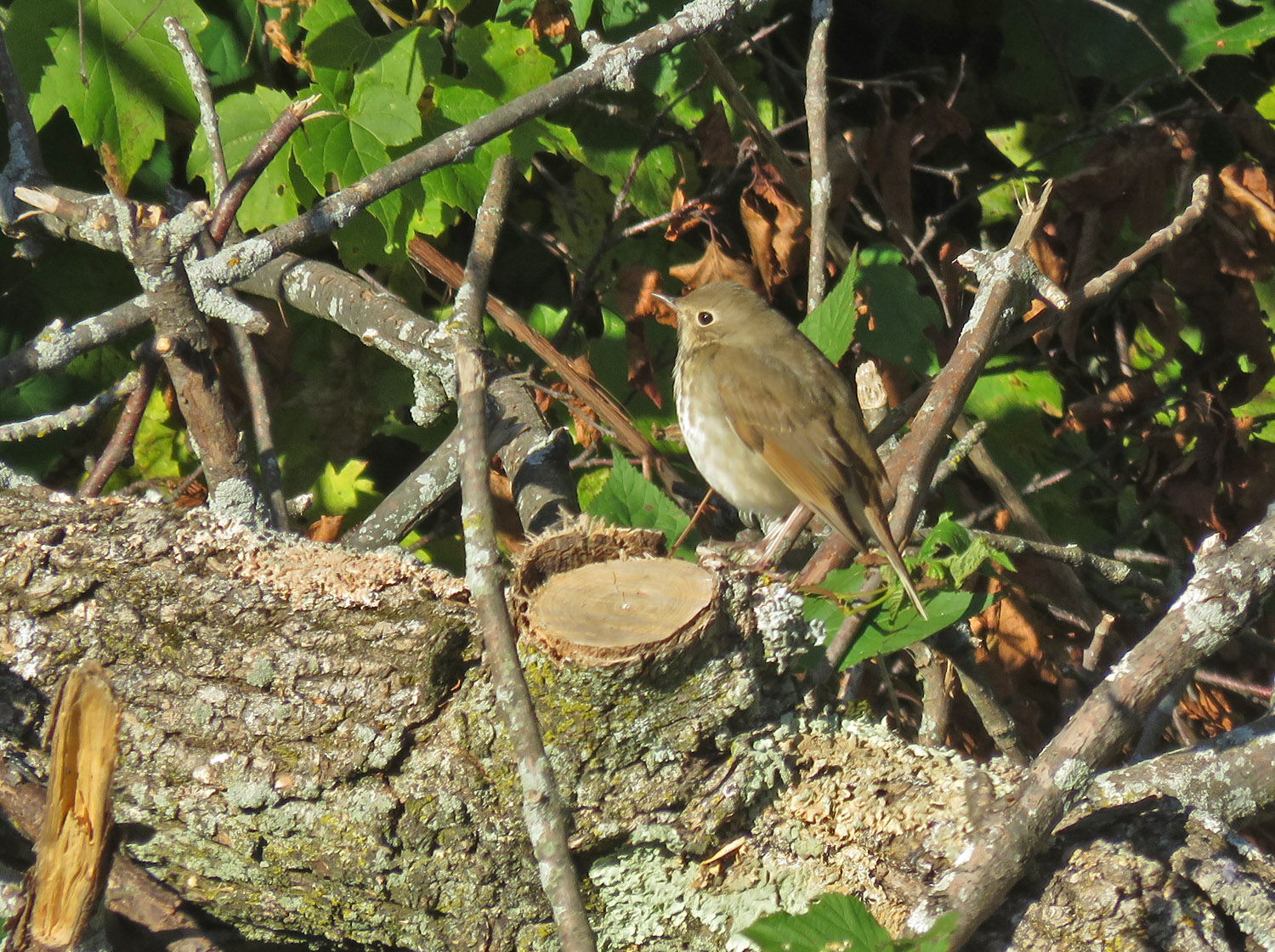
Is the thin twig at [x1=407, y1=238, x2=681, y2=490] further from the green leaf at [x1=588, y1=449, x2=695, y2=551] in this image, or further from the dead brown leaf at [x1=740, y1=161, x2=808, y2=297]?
the dead brown leaf at [x1=740, y1=161, x2=808, y2=297]

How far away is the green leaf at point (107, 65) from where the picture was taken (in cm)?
284

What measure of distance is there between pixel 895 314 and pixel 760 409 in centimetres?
47

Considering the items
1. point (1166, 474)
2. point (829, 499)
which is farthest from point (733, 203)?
point (1166, 474)

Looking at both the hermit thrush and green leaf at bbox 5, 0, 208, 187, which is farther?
the hermit thrush

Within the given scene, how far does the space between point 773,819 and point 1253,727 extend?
1.01 metres

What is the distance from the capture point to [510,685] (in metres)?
1.49

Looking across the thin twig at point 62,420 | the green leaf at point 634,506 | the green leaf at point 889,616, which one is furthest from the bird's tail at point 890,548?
the thin twig at point 62,420

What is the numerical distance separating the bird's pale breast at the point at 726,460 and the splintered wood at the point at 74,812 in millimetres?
1846

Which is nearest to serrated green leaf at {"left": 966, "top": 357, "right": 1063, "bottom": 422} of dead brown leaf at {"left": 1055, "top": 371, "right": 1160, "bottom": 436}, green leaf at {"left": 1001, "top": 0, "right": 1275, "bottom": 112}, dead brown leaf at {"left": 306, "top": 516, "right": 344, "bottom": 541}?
dead brown leaf at {"left": 1055, "top": 371, "right": 1160, "bottom": 436}

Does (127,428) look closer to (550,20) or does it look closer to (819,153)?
(550,20)

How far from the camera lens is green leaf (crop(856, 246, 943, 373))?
3.12 metres

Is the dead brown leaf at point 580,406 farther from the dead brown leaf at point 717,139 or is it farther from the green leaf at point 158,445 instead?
the green leaf at point 158,445

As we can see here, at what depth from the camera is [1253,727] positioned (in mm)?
2105

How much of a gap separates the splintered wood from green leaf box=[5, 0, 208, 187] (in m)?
1.87
